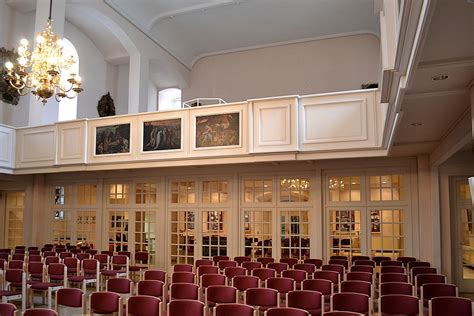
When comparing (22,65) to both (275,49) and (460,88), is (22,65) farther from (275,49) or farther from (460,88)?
(275,49)

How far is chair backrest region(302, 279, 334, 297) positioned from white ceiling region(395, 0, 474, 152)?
9.35 feet

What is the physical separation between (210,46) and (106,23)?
14.8ft

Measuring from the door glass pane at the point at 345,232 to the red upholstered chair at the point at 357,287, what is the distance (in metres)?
4.56

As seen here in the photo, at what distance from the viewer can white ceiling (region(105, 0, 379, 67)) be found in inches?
621

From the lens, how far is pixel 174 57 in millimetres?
18688

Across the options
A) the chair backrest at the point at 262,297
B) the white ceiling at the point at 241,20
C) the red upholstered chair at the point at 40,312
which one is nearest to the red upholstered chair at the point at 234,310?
the chair backrest at the point at 262,297

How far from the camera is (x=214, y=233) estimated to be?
12.9 m

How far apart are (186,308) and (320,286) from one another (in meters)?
2.50

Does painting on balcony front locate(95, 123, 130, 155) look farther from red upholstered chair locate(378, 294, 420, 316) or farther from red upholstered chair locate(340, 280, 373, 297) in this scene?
red upholstered chair locate(378, 294, 420, 316)

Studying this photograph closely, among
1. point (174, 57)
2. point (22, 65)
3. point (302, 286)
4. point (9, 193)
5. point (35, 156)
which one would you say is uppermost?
point (174, 57)

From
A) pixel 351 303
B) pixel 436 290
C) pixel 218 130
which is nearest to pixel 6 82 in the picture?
pixel 218 130

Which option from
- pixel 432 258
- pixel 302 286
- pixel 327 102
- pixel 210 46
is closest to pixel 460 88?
pixel 302 286

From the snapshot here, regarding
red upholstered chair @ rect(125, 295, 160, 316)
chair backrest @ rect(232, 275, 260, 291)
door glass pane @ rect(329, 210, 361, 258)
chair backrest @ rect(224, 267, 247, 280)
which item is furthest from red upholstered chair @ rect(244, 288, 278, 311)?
door glass pane @ rect(329, 210, 361, 258)

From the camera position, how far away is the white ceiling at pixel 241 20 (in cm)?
1577
